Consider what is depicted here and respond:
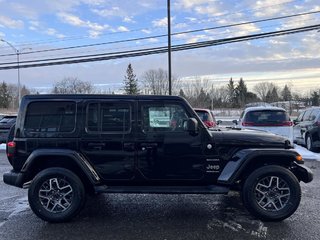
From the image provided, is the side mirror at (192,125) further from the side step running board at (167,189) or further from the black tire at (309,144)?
the black tire at (309,144)

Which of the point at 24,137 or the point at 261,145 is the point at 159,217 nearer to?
the point at 261,145

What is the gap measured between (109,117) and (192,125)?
4.18 feet

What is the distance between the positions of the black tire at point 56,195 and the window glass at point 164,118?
1.35m

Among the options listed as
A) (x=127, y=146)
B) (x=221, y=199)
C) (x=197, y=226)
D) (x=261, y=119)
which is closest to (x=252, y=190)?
(x=197, y=226)

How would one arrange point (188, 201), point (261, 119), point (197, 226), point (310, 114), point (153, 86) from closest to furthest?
point (197, 226) → point (188, 201) → point (261, 119) → point (310, 114) → point (153, 86)

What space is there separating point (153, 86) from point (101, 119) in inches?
2448

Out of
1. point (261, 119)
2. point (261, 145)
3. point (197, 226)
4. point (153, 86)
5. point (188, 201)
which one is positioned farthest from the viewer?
point (153, 86)

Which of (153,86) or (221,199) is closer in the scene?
(221,199)

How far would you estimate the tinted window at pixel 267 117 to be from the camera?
40.3 ft

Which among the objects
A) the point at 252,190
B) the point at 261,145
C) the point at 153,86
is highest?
the point at 153,86

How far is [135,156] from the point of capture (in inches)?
223

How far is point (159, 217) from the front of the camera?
5.73 metres

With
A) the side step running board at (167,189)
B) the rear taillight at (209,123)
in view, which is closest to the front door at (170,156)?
the side step running board at (167,189)

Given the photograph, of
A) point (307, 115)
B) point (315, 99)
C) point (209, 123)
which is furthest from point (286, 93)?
point (209, 123)
